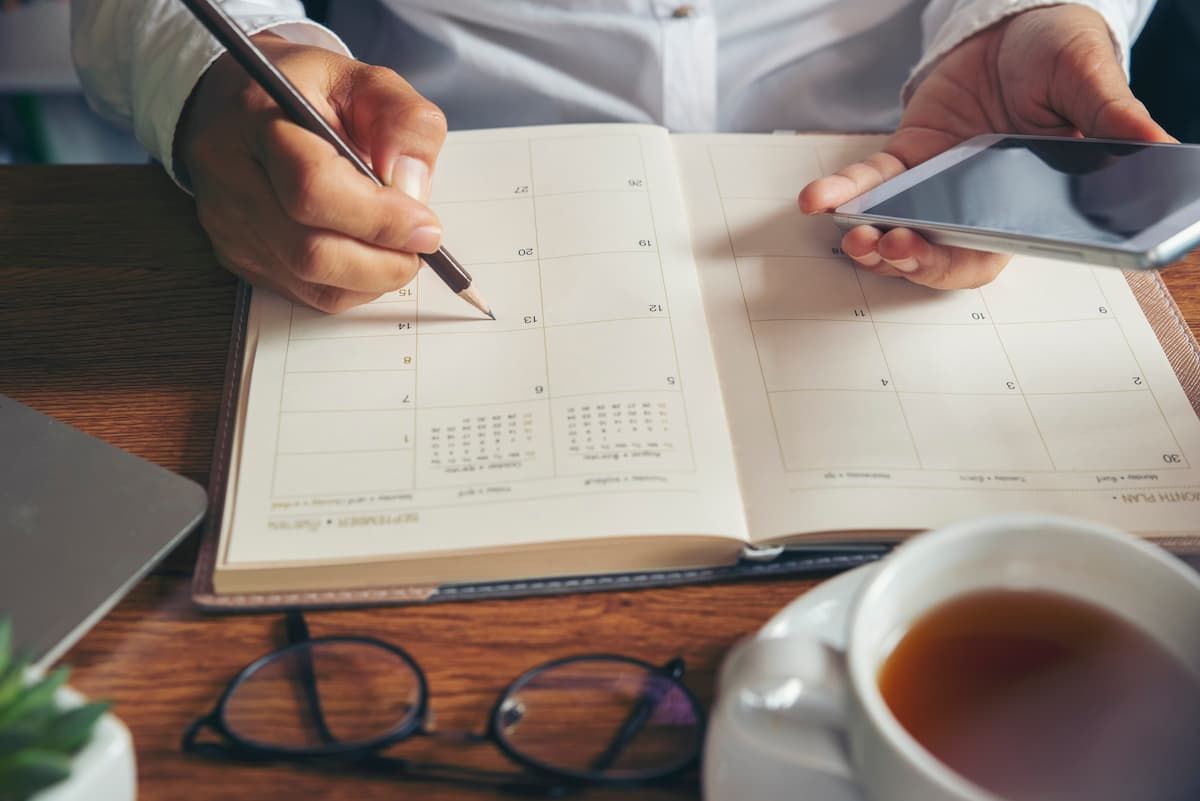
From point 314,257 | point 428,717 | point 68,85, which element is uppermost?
point 314,257

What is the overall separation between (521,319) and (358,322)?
0.33 ft

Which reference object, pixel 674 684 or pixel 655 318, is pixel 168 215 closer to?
pixel 655 318

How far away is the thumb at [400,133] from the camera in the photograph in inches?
24.0

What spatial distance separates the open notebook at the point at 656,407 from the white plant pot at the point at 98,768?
122mm

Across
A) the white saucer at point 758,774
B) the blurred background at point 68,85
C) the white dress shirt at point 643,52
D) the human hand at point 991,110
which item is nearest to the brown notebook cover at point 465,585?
the white saucer at point 758,774

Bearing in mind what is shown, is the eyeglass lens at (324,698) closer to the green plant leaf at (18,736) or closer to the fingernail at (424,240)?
the green plant leaf at (18,736)

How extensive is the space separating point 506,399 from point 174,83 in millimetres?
345

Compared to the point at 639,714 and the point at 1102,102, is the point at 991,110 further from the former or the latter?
the point at 639,714

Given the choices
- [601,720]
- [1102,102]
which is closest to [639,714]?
[601,720]

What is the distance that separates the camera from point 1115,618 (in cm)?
40

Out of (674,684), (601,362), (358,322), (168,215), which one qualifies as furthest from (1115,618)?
(168,215)

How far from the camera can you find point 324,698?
46 cm

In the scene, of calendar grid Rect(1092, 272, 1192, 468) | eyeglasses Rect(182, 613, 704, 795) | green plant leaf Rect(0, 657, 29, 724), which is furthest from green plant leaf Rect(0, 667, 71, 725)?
calendar grid Rect(1092, 272, 1192, 468)

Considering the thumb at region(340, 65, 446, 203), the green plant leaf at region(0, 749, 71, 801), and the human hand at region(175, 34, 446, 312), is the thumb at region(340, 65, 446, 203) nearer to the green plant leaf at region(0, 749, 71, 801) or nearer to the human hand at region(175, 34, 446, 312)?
the human hand at region(175, 34, 446, 312)
